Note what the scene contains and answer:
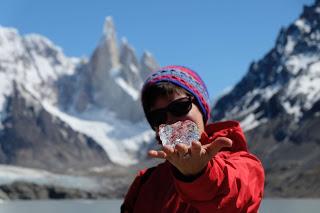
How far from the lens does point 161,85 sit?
142 inches

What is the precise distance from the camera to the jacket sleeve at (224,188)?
281cm

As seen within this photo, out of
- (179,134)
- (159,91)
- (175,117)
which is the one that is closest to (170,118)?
(175,117)

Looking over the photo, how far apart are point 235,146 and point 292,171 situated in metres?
189

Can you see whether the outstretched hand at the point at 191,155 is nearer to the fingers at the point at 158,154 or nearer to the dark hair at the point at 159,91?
the fingers at the point at 158,154

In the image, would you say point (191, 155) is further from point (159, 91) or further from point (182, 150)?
point (159, 91)

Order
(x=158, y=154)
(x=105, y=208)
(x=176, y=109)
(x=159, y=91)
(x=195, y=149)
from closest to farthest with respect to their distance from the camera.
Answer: (x=195, y=149)
(x=158, y=154)
(x=176, y=109)
(x=159, y=91)
(x=105, y=208)

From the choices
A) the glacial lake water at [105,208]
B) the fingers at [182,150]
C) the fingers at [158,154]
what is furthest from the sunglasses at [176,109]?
the glacial lake water at [105,208]

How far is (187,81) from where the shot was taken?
3654mm

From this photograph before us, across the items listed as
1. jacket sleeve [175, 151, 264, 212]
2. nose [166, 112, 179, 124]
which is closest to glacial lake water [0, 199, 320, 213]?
nose [166, 112, 179, 124]

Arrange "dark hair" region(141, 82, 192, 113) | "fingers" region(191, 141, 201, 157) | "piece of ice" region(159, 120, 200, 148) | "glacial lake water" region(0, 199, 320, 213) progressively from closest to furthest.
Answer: "fingers" region(191, 141, 201, 157) < "piece of ice" region(159, 120, 200, 148) < "dark hair" region(141, 82, 192, 113) < "glacial lake water" region(0, 199, 320, 213)

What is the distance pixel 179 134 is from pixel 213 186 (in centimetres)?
26

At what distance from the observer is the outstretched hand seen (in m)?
2.77

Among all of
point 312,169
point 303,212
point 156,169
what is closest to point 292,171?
point 312,169

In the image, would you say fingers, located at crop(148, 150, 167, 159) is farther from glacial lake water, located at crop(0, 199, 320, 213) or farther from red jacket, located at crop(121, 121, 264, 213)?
glacial lake water, located at crop(0, 199, 320, 213)
